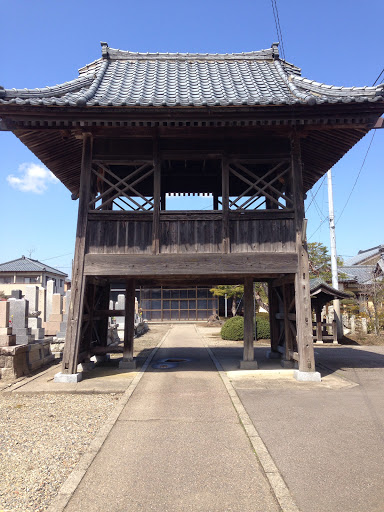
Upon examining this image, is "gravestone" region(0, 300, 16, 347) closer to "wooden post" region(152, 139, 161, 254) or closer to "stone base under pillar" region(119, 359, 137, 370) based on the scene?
"stone base under pillar" region(119, 359, 137, 370)

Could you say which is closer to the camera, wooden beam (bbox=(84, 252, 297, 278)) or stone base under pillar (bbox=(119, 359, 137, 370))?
wooden beam (bbox=(84, 252, 297, 278))

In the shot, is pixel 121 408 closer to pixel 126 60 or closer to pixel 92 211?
pixel 92 211

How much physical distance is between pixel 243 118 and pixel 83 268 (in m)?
4.99

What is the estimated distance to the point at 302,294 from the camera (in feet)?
27.4

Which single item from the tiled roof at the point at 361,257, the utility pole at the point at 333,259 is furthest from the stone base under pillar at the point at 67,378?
the tiled roof at the point at 361,257

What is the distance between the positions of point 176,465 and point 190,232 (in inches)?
215

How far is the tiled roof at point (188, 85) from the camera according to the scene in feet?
25.1

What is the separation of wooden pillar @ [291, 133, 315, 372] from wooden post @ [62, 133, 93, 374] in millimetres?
5029

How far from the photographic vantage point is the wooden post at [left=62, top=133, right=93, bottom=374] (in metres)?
8.23

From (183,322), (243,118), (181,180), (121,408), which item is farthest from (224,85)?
(183,322)

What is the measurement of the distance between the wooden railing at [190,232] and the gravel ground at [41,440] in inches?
135

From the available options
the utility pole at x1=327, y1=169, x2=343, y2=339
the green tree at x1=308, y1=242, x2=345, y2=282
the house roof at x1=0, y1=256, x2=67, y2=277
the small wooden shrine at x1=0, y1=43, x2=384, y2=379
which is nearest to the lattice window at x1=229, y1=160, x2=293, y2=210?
the small wooden shrine at x1=0, y1=43, x2=384, y2=379

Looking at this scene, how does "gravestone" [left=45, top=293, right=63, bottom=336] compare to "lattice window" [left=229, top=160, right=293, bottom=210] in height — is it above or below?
below

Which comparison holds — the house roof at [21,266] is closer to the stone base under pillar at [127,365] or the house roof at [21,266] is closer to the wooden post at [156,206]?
the stone base under pillar at [127,365]
